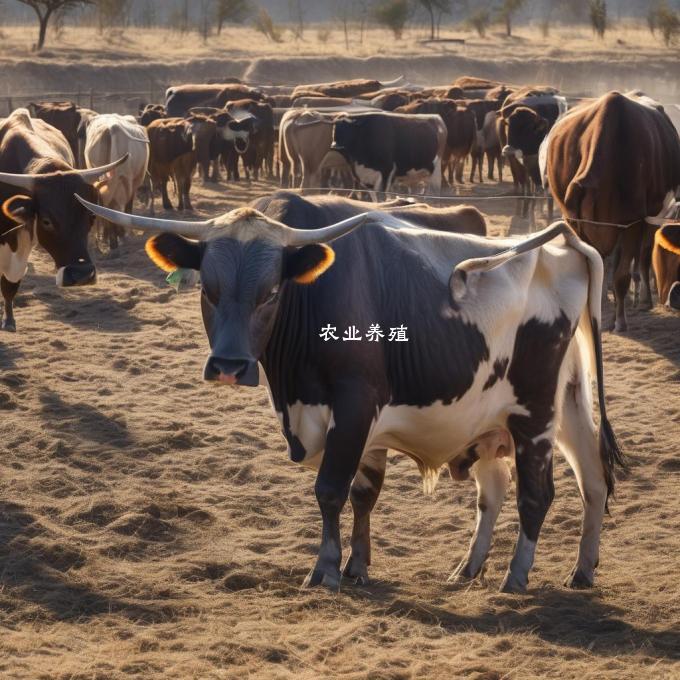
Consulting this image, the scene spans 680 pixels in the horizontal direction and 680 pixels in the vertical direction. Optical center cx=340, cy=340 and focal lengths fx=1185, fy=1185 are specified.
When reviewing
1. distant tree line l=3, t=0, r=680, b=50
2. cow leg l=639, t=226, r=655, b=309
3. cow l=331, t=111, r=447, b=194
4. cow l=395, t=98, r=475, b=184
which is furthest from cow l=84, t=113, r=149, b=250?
distant tree line l=3, t=0, r=680, b=50

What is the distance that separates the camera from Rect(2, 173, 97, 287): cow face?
822 cm

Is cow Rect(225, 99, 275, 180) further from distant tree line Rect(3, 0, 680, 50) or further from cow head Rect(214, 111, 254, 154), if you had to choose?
distant tree line Rect(3, 0, 680, 50)

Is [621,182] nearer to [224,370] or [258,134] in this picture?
[224,370]

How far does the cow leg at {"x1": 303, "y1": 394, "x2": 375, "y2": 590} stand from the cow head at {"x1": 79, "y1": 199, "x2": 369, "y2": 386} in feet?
1.30

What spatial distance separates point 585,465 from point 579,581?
51 centimetres

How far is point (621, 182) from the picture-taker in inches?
419

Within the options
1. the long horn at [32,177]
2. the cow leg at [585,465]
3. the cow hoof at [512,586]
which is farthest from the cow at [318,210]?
the long horn at [32,177]

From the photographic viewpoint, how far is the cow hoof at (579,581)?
5109mm

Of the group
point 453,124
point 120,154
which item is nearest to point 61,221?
point 120,154

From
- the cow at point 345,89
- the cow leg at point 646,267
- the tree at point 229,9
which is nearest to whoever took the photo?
the cow leg at point 646,267

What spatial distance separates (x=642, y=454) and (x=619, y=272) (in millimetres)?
3799

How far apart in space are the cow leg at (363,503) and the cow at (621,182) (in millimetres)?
5836

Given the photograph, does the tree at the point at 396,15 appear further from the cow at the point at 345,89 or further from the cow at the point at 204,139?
the cow at the point at 204,139

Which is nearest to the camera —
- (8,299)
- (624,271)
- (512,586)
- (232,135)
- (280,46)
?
(512,586)
